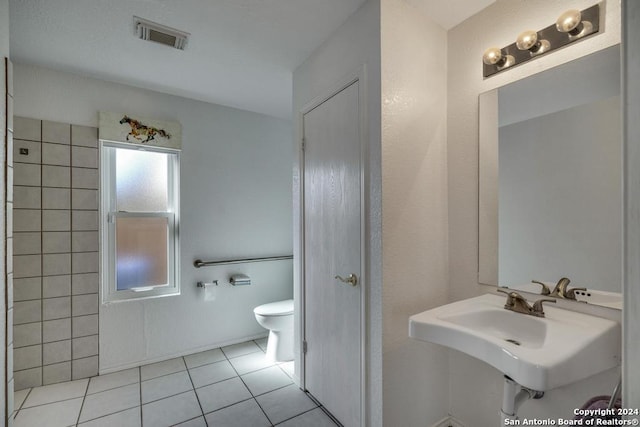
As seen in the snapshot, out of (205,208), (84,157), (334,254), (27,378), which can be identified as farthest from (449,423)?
(84,157)

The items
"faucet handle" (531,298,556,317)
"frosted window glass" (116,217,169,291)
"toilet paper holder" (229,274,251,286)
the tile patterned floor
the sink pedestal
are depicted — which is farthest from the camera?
"toilet paper holder" (229,274,251,286)

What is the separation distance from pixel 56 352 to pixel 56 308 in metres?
0.33

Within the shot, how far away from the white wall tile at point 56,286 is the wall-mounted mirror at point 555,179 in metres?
2.83

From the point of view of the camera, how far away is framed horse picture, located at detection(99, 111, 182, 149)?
220 cm

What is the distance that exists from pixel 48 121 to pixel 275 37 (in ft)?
5.89

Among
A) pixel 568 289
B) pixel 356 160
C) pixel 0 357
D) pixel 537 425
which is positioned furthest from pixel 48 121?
pixel 537 425

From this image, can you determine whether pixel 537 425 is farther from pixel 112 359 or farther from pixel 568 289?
pixel 112 359

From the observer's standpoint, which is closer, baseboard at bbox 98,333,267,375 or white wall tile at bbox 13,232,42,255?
white wall tile at bbox 13,232,42,255

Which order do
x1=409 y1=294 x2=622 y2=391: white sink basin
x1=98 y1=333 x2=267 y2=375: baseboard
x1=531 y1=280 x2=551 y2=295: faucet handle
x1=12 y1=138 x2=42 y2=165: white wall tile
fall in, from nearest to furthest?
x1=409 y1=294 x2=622 y2=391: white sink basin, x1=531 y1=280 x2=551 y2=295: faucet handle, x1=12 y1=138 x2=42 y2=165: white wall tile, x1=98 y1=333 x2=267 y2=375: baseboard

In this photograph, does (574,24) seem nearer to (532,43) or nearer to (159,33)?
(532,43)

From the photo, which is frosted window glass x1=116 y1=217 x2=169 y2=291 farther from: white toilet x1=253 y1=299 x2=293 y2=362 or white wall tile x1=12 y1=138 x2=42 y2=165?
white toilet x1=253 y1=299 x2=293 y2=362

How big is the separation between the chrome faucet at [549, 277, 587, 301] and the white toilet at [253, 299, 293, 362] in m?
1.81

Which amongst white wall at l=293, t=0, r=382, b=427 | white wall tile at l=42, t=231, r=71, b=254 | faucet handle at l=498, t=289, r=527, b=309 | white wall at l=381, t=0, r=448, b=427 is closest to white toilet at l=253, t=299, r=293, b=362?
white wall at l=293, t=0, r=382, b=427

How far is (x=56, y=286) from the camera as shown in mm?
2061
